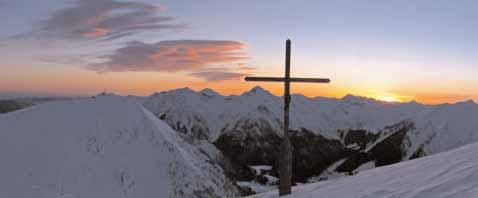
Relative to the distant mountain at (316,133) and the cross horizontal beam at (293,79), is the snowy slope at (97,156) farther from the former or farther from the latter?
the distant mountain at (316,133)

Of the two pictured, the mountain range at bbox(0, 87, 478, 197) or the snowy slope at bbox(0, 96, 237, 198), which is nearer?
the snowy slope at bbox(0, 96, 237, 198)

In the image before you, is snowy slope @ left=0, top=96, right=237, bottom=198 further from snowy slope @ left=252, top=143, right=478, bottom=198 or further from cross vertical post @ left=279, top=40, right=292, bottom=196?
snowy slope @ left=252, top=143, right=478, bottom=198

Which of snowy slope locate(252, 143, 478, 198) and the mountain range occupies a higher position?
snowy slope locate(252, 143, 478, 198)

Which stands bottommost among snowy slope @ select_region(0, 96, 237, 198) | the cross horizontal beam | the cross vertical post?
snowy slope @ select_region(0, 96, 237, 198)

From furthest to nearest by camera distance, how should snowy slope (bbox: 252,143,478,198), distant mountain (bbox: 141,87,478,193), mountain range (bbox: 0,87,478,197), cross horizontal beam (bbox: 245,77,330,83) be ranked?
distant mountain (bbox: 141,87,478,193)
mountain range (bbox: 0,87,478,197)
cross horizontal beam (bbox: 245,77,330,83)
snowy slope (bbox: 252,143,478,198)

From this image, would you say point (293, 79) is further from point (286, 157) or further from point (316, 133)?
point (316, 133)

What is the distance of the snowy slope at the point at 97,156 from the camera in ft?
127

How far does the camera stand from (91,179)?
131ft

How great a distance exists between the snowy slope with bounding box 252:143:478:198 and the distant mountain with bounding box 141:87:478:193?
337 ft

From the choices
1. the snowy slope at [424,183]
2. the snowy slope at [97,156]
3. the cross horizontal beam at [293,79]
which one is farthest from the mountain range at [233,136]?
the snowy slope at [424,183]

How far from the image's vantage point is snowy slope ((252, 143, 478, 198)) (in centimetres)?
817

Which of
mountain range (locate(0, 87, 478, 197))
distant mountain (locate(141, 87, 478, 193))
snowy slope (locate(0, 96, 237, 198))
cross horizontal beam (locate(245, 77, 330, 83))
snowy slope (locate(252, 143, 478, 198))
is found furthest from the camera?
distant mountain (locate(141, 87, 478, 193))

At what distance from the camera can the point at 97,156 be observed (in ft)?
142

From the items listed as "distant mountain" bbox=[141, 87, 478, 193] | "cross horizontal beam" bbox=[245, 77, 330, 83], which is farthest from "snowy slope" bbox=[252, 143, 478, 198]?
"distant mountain" bbox=[141, 87, 478, 193]
